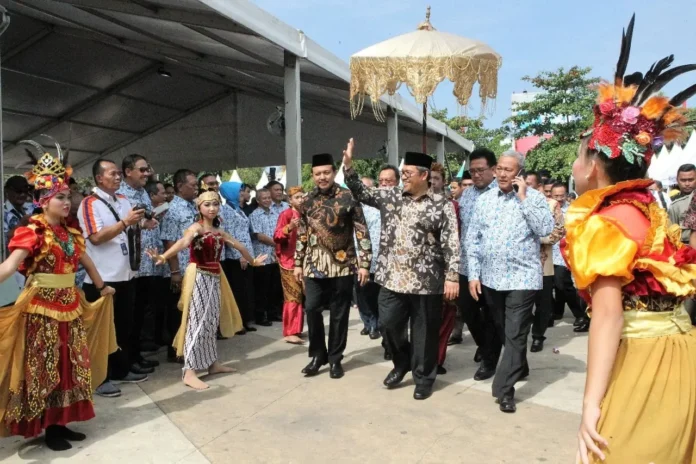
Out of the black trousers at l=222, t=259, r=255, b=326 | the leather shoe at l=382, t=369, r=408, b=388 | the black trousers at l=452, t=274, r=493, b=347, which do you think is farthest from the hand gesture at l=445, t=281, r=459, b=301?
the black trousers at l=222, t=259, r=255, b=326

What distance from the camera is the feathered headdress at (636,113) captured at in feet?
6.40

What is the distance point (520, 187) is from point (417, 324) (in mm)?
1326

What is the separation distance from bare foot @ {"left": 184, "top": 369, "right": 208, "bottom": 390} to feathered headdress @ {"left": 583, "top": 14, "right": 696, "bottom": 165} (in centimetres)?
380

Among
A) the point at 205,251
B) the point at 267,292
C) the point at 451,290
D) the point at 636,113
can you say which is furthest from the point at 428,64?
the point at 636,113

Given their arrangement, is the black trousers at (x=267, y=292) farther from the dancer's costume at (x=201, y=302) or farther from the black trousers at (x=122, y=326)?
the black trousers at (x=122, y=326)

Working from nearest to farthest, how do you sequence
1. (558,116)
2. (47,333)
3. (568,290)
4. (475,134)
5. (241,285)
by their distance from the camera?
1. (47,333)
2. (241,285)
3. (568,290)
4. (558,116)
5. (475,134)

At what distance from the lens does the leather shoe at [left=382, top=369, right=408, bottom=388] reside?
4832 millimetres

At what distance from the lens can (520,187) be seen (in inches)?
174

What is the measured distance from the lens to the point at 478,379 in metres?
5.03

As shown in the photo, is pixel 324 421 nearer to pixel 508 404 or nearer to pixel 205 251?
pixel 508 404

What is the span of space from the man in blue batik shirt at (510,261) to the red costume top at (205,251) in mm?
2160

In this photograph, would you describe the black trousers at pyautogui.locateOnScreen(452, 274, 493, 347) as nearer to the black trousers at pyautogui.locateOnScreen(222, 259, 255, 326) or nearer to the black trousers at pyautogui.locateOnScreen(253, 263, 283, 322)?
the black trousers at pyautogui.locateOnScreen(222, 259, 255, 326)

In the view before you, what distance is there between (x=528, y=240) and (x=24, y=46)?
826 cm

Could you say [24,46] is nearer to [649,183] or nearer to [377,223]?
[377,223]
